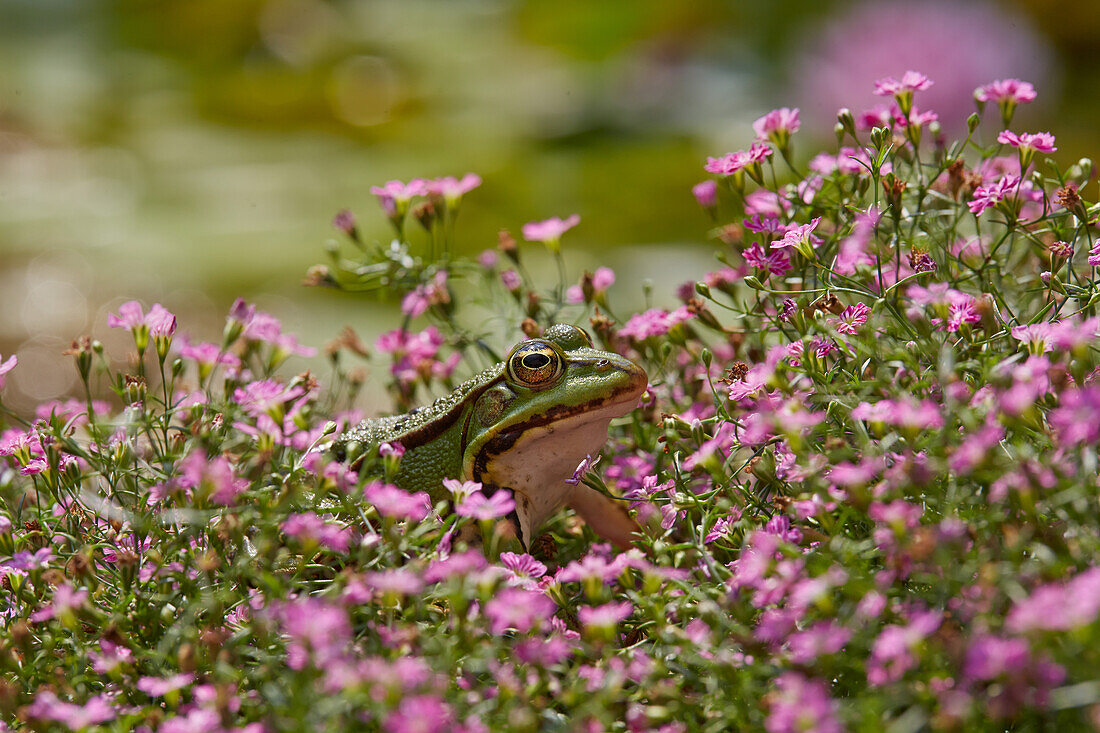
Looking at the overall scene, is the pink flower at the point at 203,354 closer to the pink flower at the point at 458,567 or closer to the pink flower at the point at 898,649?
the pink flower at the point at 458,567

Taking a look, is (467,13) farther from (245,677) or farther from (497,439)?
(245,677)

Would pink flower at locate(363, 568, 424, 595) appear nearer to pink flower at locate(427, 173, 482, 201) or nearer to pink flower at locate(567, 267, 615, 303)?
pink flower at locate(567, 267, 615, 303)

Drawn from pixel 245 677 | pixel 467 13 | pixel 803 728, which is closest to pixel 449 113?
pixel 467 13

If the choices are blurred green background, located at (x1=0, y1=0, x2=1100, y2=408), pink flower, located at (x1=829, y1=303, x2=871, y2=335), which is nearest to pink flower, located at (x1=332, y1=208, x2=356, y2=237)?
pink flower, located at (x1=829, y1=303, x2=871, y2=335)

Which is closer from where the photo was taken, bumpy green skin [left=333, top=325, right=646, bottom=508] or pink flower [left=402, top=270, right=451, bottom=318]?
bumpy green skin [left=333, top=325, right=646, bottom=508]

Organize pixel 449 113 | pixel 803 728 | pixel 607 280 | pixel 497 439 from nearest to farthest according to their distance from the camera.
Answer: pixel 803 728, pixel 497 439, pixel 607 280, pixel 449 113

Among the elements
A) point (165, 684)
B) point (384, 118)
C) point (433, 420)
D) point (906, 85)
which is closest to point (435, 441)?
point (433, 420)

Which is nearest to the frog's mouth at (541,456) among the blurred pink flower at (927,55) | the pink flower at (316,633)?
the pink flower at (316,633)
